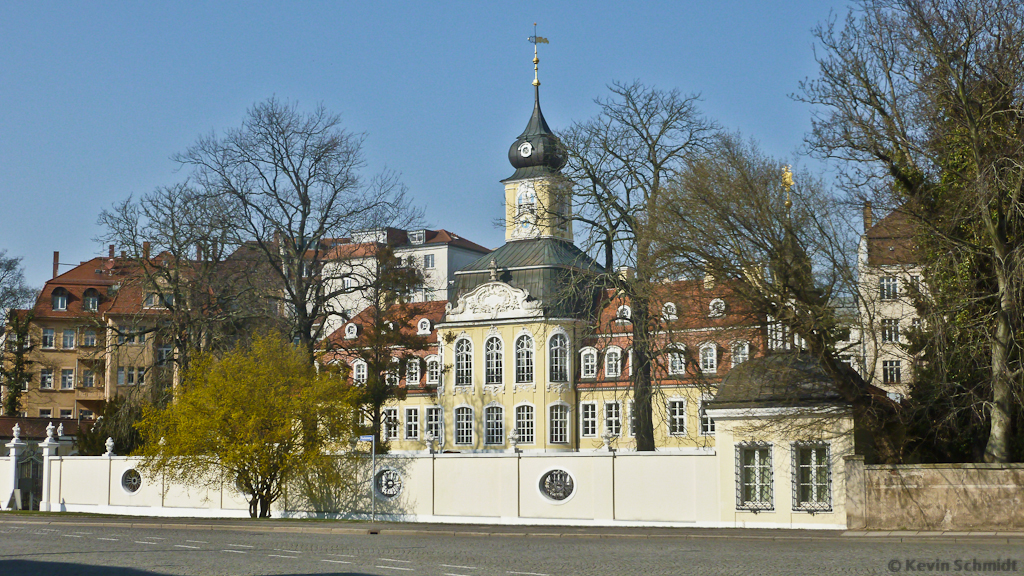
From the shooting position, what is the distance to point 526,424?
59.3 meters

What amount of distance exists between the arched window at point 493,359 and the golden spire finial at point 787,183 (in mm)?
34176

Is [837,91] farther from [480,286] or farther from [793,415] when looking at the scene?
[480,286]

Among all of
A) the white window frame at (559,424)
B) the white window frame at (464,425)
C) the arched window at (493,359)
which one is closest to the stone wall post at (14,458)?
the white window frame at (464,425)

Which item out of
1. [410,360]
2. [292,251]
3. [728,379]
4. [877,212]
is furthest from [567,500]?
[410,360]

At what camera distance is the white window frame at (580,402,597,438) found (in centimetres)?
5881

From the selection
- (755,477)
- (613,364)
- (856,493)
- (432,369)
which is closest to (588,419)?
(613,364)

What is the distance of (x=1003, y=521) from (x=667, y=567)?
10.0m

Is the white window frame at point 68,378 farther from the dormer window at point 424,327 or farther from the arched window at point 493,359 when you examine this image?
the arched window at point 493,359

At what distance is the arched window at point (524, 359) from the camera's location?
59469 millimetres

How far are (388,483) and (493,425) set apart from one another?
88.8 feet

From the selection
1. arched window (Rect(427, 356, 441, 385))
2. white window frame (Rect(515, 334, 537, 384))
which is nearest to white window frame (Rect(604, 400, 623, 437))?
white window frame (Rect(515, 334, 537, 384))

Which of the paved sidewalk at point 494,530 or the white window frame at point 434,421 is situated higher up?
the white window frame at point 434,421

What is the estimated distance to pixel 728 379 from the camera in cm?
2756

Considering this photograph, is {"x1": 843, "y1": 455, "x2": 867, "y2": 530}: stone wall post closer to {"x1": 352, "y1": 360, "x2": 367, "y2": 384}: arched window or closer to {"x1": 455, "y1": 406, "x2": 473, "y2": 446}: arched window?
{"x1": 455, "y1": 406, "x2": 473, "y2": 446}: arched window
